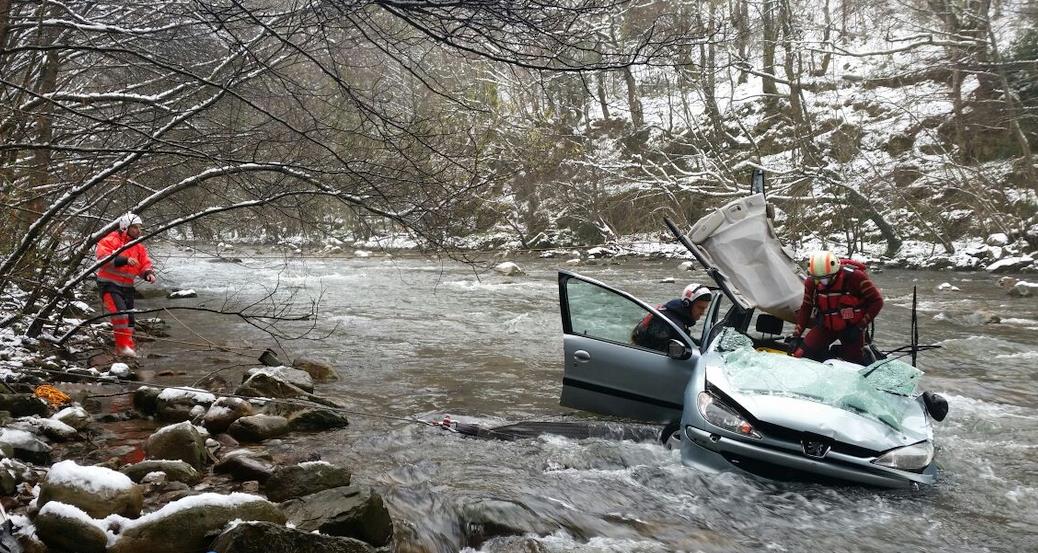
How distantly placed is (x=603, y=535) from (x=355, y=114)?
11.8 ft

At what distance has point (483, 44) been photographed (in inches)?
167

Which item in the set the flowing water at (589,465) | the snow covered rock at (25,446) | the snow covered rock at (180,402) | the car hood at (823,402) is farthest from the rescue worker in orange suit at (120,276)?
the car hood at (823,402)

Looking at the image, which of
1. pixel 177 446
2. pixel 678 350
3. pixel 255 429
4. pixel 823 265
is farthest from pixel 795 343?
pixel 177 446

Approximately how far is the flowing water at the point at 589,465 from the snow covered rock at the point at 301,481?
466 mm

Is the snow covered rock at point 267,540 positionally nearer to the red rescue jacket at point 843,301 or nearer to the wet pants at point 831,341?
the wet pants at point 831,341

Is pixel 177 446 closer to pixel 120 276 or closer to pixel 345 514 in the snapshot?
pixel 345 514

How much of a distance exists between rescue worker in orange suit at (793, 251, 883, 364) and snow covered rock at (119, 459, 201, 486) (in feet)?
17.1

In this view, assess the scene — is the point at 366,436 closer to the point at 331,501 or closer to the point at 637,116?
the point at 331,501

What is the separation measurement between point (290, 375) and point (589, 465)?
13.2ft

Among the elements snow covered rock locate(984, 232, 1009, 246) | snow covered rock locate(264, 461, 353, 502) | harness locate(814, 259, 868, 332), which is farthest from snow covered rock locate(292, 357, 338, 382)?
snow covered rock locate(984, 232, 1009, 246)

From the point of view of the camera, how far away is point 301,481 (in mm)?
5012

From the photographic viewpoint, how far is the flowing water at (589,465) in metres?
4.80

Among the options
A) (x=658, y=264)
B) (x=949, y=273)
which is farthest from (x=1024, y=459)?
(x=658, y=264)

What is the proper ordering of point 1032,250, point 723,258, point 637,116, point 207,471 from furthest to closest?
point 637,116 < point 1032,250 < point 723,258 < point 207,471
